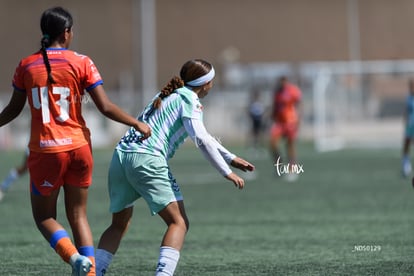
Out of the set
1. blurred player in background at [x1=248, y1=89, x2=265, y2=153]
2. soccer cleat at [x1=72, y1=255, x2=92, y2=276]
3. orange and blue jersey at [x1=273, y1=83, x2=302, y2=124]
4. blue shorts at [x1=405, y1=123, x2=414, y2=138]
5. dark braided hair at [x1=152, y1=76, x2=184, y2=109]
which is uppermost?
blurred player in background at [x1=248, y1=89, x2=265, y2=153]

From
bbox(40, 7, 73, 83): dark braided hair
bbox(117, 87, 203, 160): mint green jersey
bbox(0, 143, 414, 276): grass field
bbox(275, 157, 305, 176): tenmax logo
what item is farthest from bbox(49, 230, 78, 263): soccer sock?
bbox(275, 157, 305, 176): tenmax logo

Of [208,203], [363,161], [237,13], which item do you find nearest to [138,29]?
[237,13]

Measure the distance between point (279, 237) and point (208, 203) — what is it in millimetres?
4500

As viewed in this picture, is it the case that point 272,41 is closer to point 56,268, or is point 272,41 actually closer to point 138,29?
point 138,29

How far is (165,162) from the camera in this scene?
23.2 feet

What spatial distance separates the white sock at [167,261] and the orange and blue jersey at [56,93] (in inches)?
38.4

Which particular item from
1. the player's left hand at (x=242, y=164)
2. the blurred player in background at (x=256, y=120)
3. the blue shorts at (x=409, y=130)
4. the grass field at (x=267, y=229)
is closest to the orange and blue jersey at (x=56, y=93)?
the player's left hand at (x=242, y=164)

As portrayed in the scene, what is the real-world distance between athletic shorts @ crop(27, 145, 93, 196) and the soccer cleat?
57 cm

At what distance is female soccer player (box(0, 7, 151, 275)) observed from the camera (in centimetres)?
660

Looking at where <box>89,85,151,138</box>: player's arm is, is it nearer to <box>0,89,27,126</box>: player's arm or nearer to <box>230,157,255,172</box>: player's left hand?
<box>0,89,27,126</box>: player's arm

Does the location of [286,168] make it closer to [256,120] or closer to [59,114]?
[59,114]

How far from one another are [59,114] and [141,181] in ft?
2.65

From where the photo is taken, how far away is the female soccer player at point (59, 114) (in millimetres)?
6602

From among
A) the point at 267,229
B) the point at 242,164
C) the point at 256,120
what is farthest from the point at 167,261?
the point at 256,120
